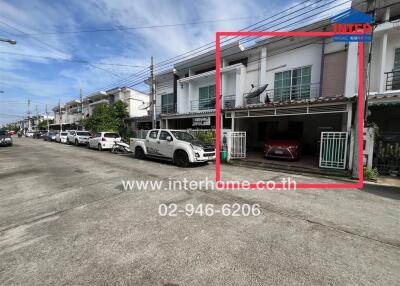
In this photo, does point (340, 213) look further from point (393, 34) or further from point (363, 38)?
point (393, 34)

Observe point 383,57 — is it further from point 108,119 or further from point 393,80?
point 108,119

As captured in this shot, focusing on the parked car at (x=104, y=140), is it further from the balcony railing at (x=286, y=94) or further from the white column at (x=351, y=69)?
the white column at (x=351, y=69)

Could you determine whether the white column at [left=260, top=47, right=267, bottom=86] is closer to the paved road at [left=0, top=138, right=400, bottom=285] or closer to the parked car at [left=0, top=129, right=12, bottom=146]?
the paved road at [left=0, top=138, right=400, bottom=285]

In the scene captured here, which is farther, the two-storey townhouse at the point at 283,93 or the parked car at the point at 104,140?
the parked car at the point at 104,140

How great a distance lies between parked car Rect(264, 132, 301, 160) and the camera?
32.2ft

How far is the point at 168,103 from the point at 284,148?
42.9ft

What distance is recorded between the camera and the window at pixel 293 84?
11664mm

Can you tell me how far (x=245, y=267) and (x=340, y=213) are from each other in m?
2.97

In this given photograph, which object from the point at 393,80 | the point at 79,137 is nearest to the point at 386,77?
the point at 393,80

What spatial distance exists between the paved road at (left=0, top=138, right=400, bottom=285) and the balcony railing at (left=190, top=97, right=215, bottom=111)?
1099cm

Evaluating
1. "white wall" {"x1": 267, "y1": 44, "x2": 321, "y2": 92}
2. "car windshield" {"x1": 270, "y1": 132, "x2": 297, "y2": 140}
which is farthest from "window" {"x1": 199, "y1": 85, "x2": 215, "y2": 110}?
"car windshield" {"x1": 270, "y1": 132, "x2": 297, "y2": 140}

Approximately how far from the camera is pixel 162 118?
56.0 feet

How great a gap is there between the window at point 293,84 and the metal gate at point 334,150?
4.14 meters

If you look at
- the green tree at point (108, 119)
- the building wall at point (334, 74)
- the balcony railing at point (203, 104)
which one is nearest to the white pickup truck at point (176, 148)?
the balcony railing at point (203, 104)
